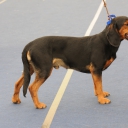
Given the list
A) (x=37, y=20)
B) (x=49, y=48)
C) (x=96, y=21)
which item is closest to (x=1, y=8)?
(x=37, y=20)

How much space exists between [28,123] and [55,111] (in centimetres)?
56

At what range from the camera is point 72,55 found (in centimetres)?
616

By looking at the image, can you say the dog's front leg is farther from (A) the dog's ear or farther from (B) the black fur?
(A) the dog's ear

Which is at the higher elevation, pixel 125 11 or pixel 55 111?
pixel 55 111

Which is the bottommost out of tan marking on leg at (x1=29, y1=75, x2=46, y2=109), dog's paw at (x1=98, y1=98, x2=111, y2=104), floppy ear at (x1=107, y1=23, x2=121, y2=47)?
dog's paw at (x1=98, y1=98, x2=111, y2=104)

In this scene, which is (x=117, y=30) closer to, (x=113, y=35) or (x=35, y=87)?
(x=113, y=35)

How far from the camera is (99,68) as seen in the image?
601 centimetres

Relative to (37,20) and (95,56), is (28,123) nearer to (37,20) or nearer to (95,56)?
(95,56)

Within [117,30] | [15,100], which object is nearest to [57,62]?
[15,100]

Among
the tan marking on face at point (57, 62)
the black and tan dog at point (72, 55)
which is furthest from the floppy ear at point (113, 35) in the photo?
the tan marking on face at point (57, 62)

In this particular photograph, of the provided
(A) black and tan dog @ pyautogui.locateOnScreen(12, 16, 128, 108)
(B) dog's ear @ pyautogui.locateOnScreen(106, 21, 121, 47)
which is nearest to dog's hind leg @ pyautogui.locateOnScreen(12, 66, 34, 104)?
(A) black and tan dog @ pyautogui.locateOnScreen(12, 16, 128, 108)

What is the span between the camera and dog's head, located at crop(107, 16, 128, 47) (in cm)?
565

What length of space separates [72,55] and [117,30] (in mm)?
887

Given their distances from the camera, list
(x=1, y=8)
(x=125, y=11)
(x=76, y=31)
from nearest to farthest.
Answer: (x=76, y=31)
(x=125, y=11)
(x=1, y=8)
